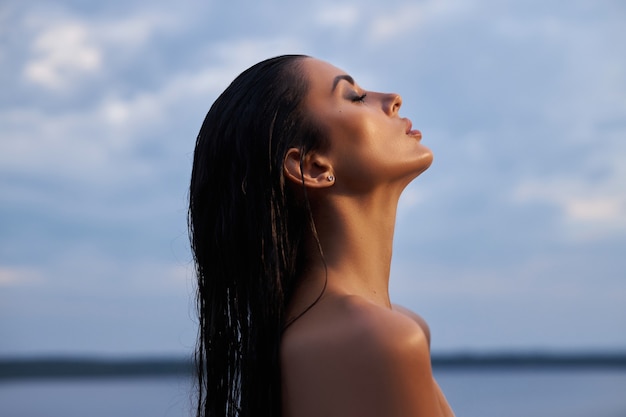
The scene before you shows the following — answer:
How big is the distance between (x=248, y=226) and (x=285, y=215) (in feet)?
0.41

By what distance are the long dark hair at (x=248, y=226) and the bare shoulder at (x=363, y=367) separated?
16cm

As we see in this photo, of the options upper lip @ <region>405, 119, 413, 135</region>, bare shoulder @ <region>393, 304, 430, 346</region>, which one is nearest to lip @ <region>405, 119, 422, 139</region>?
upper lip @ <region>405, 119, 413, 135</region>

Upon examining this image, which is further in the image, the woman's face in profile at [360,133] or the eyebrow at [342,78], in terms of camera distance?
the eyebrow at [342,78]

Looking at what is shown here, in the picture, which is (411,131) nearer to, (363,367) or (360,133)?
(360,133)

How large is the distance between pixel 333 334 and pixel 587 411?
28.2 m

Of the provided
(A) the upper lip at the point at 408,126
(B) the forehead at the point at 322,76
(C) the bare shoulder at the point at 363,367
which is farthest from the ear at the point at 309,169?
(C) the bare shoulder at the point at 363,367

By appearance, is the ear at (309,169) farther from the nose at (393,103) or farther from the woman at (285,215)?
the nose at (393,103)

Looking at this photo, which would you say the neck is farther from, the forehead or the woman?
the forehead

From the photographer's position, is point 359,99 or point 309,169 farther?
point 359,99

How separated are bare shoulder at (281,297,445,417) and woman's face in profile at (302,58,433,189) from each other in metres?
0.49

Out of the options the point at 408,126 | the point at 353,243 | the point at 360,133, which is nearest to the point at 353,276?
A: the point at 353,243

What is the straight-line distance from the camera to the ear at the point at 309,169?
10.3 ft

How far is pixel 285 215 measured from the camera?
3158 mm

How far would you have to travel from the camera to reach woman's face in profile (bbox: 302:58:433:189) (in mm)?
3160
